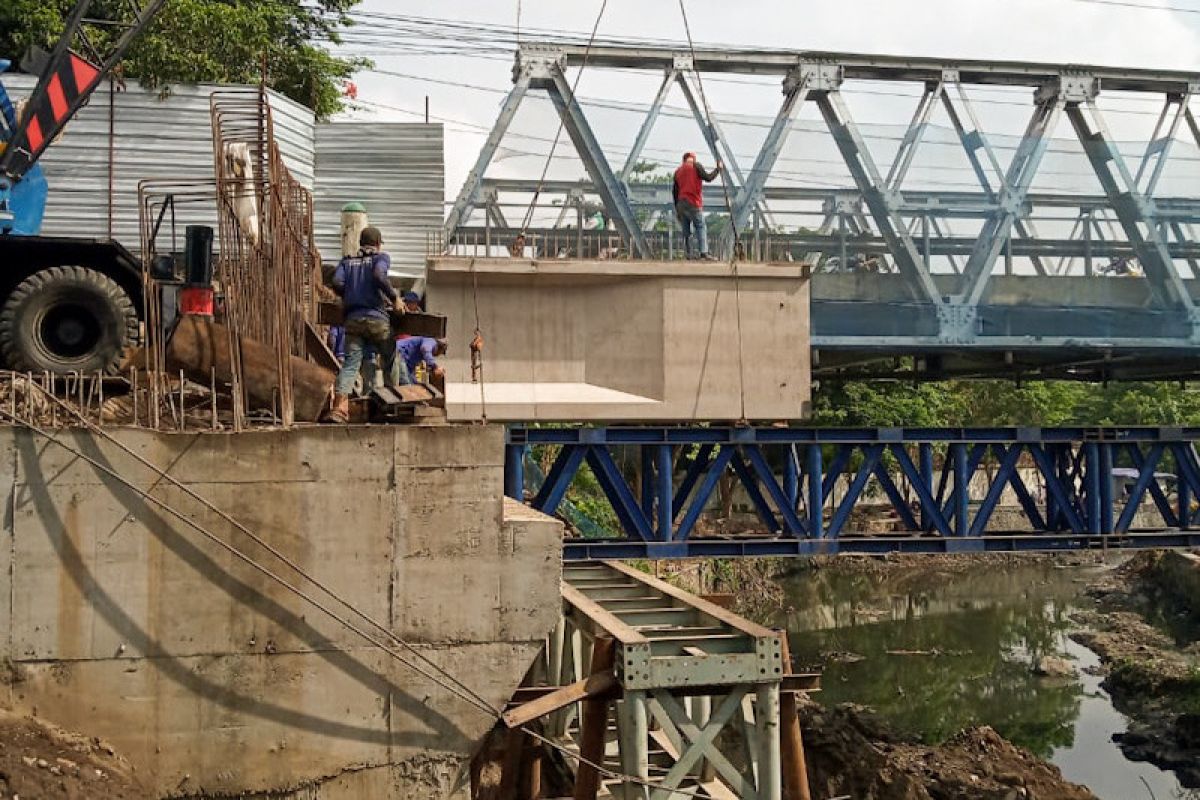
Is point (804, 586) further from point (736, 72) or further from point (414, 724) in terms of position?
point (414, 724)

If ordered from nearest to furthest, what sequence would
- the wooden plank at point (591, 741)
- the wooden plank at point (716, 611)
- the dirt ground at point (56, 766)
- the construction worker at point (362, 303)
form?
the dirt ground at point (56, 766)
the wooden plank at point (716, 611)
the wooden plank at point (591, 741)
the construction worker at point (362, 303)

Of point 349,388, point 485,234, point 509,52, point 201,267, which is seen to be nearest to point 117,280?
point 201,267

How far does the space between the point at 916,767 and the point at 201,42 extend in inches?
710

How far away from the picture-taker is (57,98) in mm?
13688

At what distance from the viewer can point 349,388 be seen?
11.3m

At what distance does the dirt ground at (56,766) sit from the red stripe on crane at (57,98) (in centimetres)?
758

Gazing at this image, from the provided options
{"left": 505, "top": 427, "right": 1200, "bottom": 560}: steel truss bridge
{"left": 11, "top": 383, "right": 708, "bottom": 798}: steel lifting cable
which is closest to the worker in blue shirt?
{"left": 505, "top": 427, "right": 1200, "bottom": 560}: steel truss bridge

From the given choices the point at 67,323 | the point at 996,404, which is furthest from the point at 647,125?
the point at 996,404

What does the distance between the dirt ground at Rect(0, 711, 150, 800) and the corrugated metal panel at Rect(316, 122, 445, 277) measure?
40.0 ft

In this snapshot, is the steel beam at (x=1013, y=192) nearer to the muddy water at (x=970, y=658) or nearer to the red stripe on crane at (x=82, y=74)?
the muddy water at (x=970, y=658)

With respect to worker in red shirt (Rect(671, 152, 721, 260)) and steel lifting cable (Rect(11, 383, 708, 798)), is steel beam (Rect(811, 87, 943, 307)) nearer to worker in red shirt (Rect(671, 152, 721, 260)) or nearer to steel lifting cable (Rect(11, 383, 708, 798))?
worker in red shirt (Rect(671, 152, 721, 260))

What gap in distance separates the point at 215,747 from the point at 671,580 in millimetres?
20819

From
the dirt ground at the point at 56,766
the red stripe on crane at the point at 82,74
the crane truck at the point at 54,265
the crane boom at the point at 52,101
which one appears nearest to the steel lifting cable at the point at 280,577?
the dirt ground at the point at 56,766

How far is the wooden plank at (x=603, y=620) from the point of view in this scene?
9555mm
